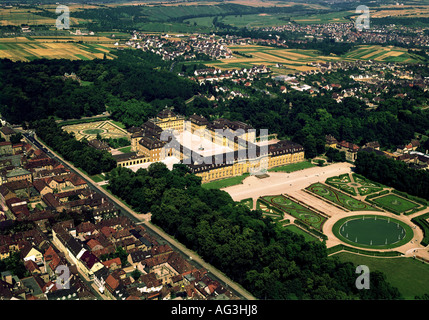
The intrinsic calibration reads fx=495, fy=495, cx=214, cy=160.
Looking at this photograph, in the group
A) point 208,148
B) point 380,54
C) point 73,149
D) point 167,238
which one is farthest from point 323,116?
point 380,54

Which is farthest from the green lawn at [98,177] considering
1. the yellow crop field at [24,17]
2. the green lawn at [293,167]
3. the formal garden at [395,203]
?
the yellow crop field at [24,17]

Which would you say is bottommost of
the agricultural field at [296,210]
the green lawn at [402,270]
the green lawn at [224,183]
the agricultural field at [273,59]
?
the green lawn at [402,270]

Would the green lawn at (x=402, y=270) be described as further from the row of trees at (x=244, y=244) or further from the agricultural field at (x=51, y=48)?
the agricultural field at (x=51, y=48)

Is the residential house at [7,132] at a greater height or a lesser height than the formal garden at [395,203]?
greater

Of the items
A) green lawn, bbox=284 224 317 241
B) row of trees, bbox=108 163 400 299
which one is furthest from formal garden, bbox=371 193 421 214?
row of trees, bbox=108 163 400 299

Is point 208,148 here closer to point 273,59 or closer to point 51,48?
point 273,59

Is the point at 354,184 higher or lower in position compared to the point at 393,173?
lower

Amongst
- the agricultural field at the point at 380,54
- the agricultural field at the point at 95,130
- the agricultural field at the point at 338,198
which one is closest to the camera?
the agricultural field at the point at 338,198
